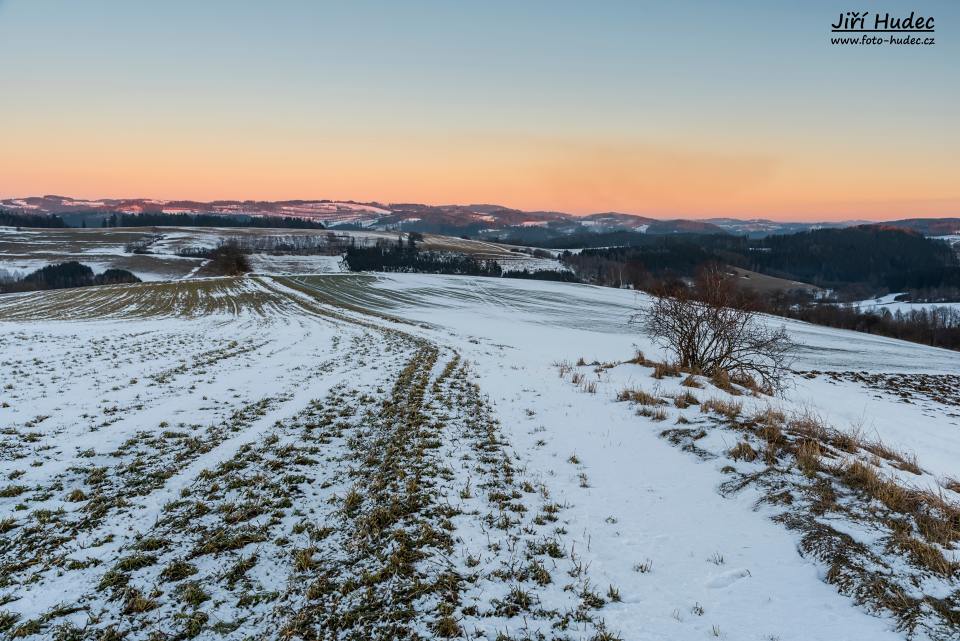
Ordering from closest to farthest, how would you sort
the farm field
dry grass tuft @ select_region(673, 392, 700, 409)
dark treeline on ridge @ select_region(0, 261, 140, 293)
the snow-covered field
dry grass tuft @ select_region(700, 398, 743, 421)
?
the snow-covered field, dry grass tuft @ select_region(700, 398, 743, 421), dry grass tuft @ select_region(673, 392, 700, 409), dark treeline on ridge @ select_region(0, 261, 140, 293), the farm field

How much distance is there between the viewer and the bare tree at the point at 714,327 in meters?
17.6

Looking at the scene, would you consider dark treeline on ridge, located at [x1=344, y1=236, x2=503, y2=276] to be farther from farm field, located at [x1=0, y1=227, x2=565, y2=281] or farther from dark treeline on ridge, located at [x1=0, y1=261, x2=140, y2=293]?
dark treeline on ridge, located at [x1=0, y1=261, x2=140, y2=293]

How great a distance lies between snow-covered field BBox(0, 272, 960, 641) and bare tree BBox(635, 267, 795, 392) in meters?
3.57

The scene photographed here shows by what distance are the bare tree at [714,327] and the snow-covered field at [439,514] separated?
3568 mm

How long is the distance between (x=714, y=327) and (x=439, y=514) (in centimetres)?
1570

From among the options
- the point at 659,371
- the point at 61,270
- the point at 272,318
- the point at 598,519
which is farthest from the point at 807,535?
the point at 61,270

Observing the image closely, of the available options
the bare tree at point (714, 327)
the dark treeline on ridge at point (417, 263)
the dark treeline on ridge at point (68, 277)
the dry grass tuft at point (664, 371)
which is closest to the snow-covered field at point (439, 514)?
the dry grass tuft at point (664, 371)

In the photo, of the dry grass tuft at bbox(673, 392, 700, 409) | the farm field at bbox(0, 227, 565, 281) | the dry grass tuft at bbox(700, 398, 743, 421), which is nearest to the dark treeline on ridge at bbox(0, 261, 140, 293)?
the farm field at bbox(0, 227, 565, 281)

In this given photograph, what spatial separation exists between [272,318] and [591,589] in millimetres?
41056

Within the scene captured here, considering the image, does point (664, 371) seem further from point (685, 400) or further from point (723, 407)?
point (723, 407)

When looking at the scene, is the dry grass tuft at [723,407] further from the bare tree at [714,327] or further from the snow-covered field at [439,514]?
the bare tree at [714,327]

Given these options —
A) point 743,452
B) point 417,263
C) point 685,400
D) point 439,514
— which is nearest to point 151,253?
point 417,263

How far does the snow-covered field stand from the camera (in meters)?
4.38

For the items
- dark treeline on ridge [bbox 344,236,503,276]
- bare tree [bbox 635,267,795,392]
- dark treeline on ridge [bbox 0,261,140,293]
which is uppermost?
dark treeline on ridge [bbox 344,236,503,276]
